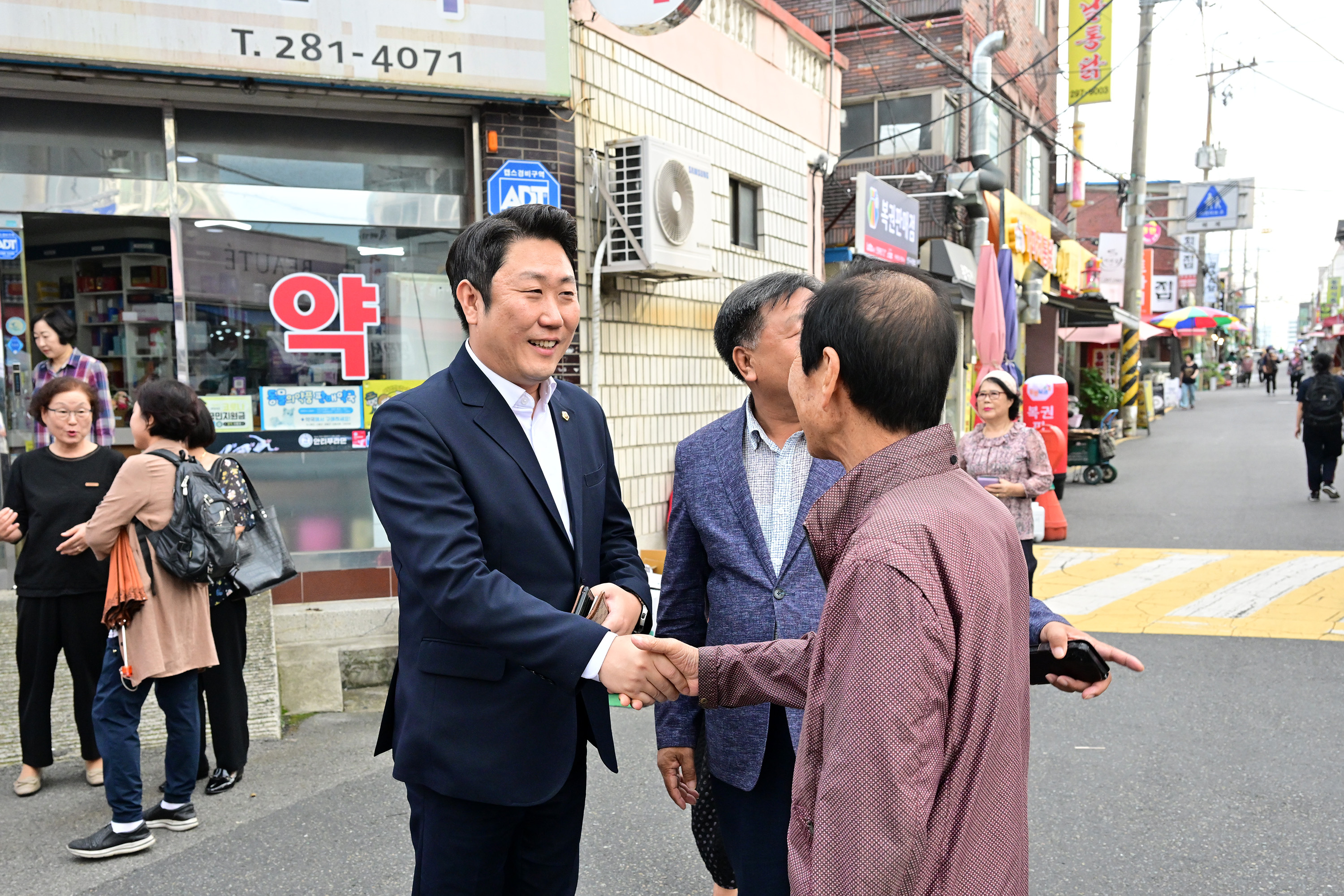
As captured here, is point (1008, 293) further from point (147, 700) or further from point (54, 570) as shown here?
point (54, 570)

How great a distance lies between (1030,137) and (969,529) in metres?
21.8

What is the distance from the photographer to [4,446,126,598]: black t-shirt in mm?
4664

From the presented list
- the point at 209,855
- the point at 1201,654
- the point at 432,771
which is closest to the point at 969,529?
the point at 432,771

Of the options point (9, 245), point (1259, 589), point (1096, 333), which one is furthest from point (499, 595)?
point (1096, 333)

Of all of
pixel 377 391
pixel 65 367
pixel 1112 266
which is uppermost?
pixel 1112 266

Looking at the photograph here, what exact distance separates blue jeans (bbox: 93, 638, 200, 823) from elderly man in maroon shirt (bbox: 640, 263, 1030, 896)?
11.5ft

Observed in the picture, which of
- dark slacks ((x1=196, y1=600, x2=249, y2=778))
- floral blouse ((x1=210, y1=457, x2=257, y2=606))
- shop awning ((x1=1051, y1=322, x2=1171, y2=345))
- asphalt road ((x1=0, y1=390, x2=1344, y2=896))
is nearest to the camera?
asphalt road ((x1=0, y1=390, x2=1344, y2=896))

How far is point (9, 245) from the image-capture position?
19.9 feet

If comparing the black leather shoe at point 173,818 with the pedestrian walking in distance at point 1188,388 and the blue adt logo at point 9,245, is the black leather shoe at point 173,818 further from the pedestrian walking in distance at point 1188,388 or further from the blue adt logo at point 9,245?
the pedestrian walking in distance at point 1188,388

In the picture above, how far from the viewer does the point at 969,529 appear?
1492mm

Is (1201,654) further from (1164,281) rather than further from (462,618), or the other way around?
(1164,281)

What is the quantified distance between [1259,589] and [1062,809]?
5260 millimetres

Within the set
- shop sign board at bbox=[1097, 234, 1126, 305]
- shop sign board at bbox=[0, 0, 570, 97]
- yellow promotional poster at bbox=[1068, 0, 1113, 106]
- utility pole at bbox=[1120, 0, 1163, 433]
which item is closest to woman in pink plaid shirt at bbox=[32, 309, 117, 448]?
shop sign board at bbox=[0, 0, 570, 97]

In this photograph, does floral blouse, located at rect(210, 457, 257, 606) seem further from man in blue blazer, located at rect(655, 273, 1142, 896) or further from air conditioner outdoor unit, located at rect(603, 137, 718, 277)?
air conditioner outdoor unit, located at rect(603, 137, 718, 277)
